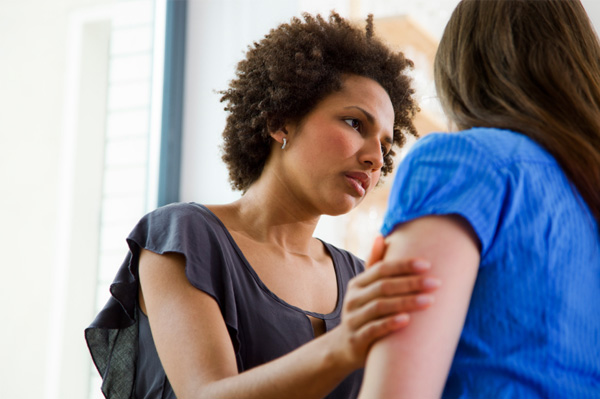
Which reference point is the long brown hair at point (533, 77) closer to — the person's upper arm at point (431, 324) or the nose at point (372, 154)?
the person's upper arm at point (431, 324)

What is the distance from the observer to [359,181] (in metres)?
1.49

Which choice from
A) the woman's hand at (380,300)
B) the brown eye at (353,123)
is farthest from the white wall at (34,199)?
the woman's hand at (380,300)

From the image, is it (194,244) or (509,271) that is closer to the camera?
(509,271)

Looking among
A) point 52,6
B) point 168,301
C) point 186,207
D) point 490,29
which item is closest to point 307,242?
point 186,207

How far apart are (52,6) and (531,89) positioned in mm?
2203

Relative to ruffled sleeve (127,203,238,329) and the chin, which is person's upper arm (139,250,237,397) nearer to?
ruffled sleeve (127,203,238,329)

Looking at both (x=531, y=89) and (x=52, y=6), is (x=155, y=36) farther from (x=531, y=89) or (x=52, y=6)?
(x=531, y=89)

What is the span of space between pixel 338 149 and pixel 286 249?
26 cm

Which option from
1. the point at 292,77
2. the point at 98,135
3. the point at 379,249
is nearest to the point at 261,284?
the point at 292,77

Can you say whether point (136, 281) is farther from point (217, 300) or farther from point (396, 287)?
point (396, 287)

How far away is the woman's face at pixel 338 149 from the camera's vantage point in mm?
1471

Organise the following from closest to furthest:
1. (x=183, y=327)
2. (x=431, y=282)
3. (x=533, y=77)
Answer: (x=431, y=282)
(x=533, y=77)
(x=183, y=327)

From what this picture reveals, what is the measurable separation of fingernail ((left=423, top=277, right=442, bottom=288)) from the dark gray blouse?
67 centimetres

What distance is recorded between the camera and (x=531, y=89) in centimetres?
86
